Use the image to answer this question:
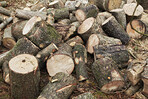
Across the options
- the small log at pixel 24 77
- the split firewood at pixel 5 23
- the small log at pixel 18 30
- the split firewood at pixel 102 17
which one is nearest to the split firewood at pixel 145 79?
the small log at pixel 24 77

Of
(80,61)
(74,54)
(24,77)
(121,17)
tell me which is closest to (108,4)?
(121,17)

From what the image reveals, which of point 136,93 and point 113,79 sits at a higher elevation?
point 113,79

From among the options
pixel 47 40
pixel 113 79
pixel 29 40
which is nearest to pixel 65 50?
pixel 47 40

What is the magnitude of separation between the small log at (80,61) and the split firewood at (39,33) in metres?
0.62

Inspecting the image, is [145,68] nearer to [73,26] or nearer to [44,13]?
[73,26]

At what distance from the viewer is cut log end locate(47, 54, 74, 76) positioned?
11.9ft

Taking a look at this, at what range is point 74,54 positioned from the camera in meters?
4.04

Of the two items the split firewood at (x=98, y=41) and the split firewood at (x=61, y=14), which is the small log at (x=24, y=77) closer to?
the split firewood at (x=98, y=41)

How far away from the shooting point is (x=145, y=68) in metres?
3.27

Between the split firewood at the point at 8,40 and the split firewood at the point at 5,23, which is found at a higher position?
the split firewood at the point at 5,23

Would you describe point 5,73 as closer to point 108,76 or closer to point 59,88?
point 59,88

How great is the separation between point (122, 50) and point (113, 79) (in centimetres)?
101

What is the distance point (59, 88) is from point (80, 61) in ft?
3.36

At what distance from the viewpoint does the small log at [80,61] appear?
3.69 meters
